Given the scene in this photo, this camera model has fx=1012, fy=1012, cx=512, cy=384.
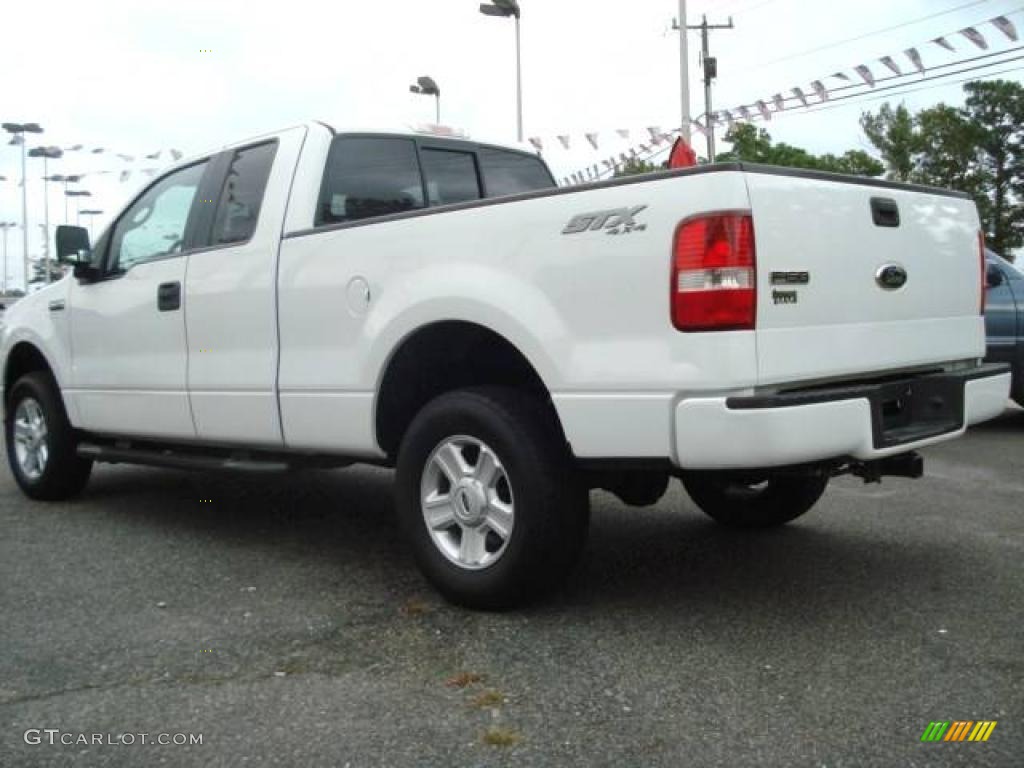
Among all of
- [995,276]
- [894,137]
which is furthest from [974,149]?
[995,276]

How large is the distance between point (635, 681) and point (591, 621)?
21.6 inches

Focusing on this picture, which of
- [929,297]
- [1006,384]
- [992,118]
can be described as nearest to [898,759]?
[929,297]

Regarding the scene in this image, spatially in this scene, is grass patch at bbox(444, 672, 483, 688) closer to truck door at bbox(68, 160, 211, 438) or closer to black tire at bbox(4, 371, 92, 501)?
truck door at bbox(68, 160, 211, 438)

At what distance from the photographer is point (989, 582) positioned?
397 cm

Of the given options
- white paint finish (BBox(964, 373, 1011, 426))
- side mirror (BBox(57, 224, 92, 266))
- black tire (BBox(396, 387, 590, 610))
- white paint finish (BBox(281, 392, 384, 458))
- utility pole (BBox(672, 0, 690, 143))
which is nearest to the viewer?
black tire (BBox(396, 387, 590, 610))

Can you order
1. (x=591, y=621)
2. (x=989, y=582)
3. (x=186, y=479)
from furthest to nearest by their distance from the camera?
(x=186, y=479) → (x=989, y=582) → (x=591, y=621)

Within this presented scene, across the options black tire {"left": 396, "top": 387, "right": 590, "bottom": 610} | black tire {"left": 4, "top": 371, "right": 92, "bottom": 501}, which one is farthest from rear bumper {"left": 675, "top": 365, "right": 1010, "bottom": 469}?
black tire {"left": 4, "top": 371, "right": 92, "bottom": 501}

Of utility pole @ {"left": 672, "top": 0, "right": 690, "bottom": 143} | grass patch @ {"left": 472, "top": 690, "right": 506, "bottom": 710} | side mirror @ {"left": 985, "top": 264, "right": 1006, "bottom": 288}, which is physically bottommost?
grass patch @ {"left": 472, "top": 690, "right": 506, "bottom": 710}

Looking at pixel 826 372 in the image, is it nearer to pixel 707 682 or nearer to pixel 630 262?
pixel 630 262

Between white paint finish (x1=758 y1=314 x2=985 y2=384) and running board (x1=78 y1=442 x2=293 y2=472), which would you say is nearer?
white paint finish (x1=758 y1=314 x2=985 y2=384)

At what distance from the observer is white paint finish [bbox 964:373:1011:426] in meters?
3.77

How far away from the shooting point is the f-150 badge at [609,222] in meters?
3.12

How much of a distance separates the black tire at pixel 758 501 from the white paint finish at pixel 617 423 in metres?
1.55

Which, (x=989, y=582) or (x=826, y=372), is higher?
(x=826, y=372)
